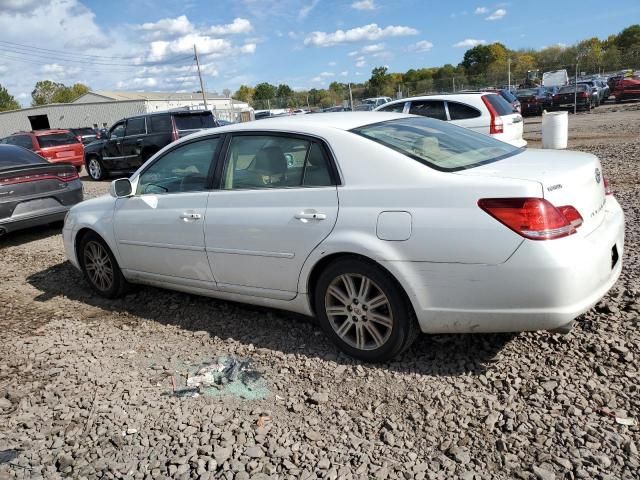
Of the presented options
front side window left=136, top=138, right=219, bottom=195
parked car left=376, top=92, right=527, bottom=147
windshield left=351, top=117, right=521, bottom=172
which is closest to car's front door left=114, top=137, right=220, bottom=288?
front side window left=136, top=138, right=219, bottom=195

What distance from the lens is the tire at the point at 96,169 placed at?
16.1m

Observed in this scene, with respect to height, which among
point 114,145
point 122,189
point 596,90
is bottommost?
point 596,90

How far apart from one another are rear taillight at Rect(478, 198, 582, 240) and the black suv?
40.0 ft

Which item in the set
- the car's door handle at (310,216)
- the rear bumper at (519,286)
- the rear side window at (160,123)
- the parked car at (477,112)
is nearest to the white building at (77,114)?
the rear side window at (160,123)

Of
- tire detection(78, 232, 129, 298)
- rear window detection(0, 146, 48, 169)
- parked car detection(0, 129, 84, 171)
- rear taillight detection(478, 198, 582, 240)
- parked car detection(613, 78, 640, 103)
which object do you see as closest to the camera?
rear taillight detection(478, 198, 582, 240)

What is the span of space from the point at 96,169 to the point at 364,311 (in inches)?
589

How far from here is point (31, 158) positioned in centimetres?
834

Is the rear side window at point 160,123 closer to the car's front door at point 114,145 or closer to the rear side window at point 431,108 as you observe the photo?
the car's front door at point 114,145

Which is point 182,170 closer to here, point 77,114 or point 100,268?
point 100,268

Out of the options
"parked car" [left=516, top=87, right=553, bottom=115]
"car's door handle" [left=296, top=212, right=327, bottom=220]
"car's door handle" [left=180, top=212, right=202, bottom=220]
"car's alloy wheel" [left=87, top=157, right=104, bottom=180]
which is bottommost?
"parked car" [left=516, top=87, right=553, bottom=115]

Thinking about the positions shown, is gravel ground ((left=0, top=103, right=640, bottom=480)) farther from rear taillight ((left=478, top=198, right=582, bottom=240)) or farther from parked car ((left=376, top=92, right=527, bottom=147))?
parked car ((left=376, top=92, right=527, bottom=147))

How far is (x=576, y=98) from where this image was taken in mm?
29078

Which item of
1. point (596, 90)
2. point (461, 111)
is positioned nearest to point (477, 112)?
point (461, 111)

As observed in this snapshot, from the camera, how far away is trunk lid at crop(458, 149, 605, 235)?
2.90 m
